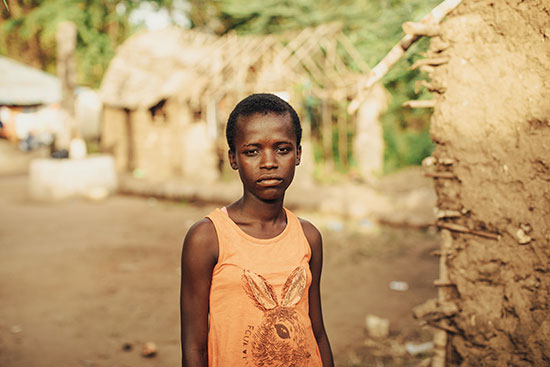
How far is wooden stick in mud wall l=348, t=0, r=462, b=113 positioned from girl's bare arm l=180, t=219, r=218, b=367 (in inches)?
44.4

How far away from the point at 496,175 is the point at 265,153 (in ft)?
4.66

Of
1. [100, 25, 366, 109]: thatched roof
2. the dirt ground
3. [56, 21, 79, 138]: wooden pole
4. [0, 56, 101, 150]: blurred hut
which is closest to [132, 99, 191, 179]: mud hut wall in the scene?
[100, 25, 366, 109]: thatched roof

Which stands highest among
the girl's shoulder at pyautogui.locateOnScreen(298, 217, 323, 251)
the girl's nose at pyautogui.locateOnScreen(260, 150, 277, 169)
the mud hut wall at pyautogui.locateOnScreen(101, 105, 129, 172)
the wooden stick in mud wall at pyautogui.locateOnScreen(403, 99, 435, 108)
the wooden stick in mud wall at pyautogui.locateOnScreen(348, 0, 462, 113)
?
the mud hut wall at pyautogui.locateOnScreen(101, 105, 129, 172)

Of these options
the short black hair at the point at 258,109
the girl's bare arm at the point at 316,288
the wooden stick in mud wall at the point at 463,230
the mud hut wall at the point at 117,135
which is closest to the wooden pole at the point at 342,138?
the mud hut wall at the point at 117,135

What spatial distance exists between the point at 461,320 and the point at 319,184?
914cm

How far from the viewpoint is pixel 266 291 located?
1.57 metres

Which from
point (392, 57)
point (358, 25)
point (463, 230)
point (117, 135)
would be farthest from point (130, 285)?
point (117, 135)

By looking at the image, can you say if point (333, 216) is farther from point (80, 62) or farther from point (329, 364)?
point (80, 62)

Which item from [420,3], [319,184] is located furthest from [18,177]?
[420,3]

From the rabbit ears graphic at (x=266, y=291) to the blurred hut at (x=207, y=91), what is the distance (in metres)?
Answer: 9.46

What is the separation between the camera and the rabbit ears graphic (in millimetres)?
1562

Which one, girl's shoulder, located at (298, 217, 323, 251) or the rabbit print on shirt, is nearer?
the rabbit print on shirt

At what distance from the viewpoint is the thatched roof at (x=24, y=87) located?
18.5 metres

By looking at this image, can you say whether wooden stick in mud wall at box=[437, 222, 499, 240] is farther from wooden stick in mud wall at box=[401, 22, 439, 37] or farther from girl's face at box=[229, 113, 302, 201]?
girl's face at box=[229, 113, 302, 201]
